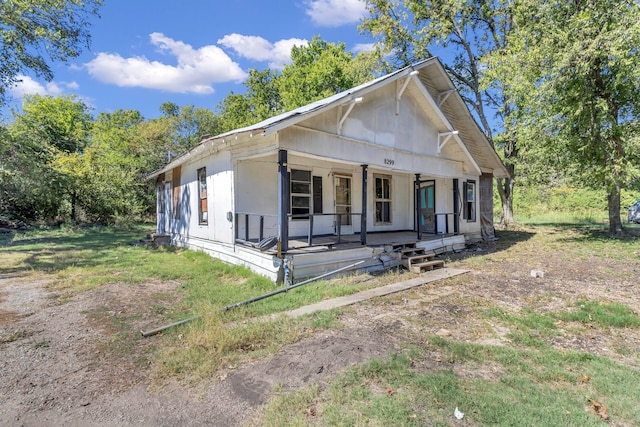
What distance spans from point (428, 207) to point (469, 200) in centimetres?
238

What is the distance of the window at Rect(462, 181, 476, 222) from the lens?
14.4m

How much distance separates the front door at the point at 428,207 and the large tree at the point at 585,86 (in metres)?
4.54

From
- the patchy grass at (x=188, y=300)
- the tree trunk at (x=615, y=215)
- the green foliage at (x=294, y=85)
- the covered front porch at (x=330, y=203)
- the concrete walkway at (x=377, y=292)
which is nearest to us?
the patchy grass at (x=188, y=300)

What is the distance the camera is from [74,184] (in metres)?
21.1

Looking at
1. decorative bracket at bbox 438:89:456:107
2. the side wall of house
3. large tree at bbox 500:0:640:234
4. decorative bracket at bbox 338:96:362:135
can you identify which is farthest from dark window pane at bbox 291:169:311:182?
large tree at bbox 500:0:640:234

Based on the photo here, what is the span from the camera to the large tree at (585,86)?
1062cm

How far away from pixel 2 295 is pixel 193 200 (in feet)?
19.1

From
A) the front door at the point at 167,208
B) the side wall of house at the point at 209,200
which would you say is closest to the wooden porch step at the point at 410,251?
the side wall of house at the point at 209,200

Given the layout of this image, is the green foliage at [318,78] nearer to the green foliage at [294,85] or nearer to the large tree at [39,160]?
the green foliage at [294,85]

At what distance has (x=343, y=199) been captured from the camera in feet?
38.2

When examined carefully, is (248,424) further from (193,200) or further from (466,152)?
A: (466,152)

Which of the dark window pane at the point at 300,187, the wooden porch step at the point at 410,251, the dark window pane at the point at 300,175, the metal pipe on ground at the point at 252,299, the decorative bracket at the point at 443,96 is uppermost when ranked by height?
the decorative bracket at the point at 443,96

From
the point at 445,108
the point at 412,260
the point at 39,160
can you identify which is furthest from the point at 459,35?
the point at 39,160

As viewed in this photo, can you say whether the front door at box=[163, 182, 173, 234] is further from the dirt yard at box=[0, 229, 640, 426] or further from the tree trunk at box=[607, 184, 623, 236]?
the tree trunk at box=[607, 184, 623, 236]
